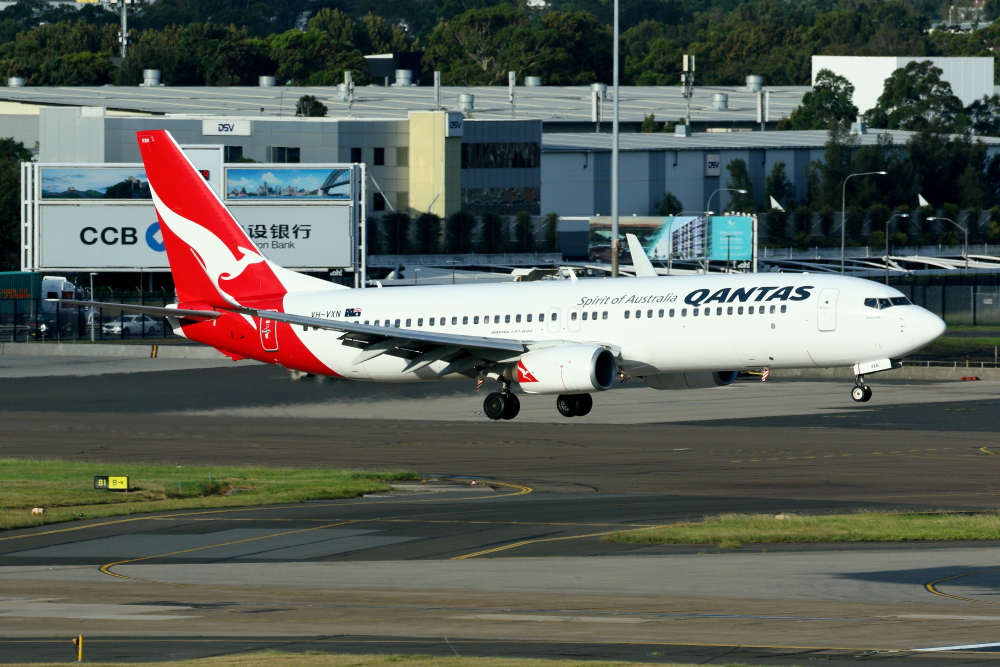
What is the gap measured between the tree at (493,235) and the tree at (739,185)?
Answer: 118ft

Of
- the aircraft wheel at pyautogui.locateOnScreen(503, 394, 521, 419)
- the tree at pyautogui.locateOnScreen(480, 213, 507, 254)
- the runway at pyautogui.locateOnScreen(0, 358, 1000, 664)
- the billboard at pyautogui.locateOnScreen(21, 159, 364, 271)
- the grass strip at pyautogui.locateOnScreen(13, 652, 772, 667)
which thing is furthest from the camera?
the tree at pyautogui.locateOnScreen(480, 213, 507, 254)

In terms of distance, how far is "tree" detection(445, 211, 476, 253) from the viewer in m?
135

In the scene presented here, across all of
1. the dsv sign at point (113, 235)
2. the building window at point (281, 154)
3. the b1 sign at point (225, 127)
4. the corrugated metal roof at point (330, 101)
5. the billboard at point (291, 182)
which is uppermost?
the corrugated metal roof at point (330, 101)

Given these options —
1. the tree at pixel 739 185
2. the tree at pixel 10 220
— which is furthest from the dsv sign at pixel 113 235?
the tree at pixel 739 185

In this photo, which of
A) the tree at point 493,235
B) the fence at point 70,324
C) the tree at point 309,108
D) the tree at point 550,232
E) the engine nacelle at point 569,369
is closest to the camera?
the engine nacelle at point 569,369

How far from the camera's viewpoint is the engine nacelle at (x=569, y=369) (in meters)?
46.8

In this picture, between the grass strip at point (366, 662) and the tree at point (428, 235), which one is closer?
the grass strip at point (366, 662)

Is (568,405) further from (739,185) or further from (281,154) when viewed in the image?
(739,185)

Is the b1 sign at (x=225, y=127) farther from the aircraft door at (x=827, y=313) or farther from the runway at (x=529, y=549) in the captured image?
the aircraft door at (x=827, y=313)

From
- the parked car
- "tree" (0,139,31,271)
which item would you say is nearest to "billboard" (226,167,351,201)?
the parked car

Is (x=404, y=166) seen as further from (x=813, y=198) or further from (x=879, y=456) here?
(x=879, y=456)

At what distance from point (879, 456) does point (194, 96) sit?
469 feet

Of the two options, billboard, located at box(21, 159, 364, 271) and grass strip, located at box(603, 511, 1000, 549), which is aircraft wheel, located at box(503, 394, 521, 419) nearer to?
grass strip, located at box(603, 511, 1000, 549)

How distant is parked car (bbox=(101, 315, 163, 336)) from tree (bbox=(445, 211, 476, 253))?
137ft
